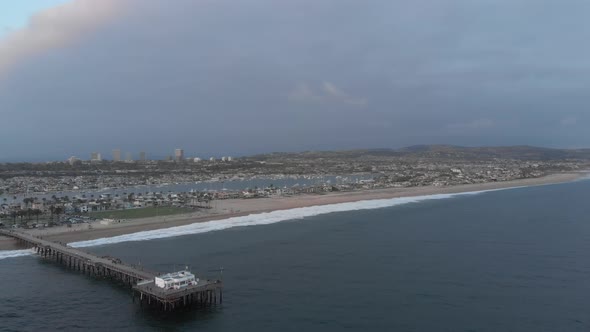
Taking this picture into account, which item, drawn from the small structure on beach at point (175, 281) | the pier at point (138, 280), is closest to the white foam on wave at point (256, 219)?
the pier at point (138, 280)

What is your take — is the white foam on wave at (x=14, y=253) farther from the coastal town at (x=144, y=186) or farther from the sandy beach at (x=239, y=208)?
the coastal town at (x=144, y=186)

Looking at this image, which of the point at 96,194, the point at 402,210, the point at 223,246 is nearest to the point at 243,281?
the point at 223,246

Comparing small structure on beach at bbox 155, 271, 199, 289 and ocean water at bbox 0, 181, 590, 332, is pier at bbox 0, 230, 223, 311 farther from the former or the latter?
ocean water at bbox 0, 181, 590, 332

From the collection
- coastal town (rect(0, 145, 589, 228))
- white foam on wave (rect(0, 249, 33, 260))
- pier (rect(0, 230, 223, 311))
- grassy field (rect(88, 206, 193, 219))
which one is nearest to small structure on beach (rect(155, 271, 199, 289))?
pier (rect(0, 230, 223, 311))

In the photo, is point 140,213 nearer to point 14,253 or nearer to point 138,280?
point 14,253

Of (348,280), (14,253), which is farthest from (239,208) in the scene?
(348,280)
